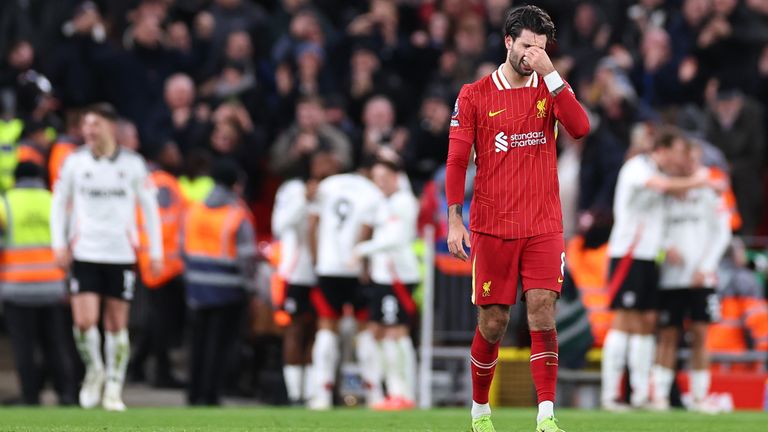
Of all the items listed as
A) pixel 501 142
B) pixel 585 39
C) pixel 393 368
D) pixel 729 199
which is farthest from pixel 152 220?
pixel 585 39

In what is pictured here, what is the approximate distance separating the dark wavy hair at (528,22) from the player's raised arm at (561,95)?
0.55 feet

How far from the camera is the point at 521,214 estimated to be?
9.62m

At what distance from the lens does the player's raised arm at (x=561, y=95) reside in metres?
9.33

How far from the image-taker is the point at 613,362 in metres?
16.0

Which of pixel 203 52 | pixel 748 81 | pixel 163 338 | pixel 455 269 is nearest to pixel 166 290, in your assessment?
pixel 163 338

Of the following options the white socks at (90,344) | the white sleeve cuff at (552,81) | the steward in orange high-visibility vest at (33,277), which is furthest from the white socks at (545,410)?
the steward in orange high-visibility vest at (33,277)

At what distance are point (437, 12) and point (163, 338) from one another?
24.0 feet

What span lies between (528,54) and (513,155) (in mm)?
650

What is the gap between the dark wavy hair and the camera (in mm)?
9469

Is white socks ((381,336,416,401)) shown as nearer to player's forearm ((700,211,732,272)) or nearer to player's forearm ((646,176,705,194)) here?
player's forearm ((646,176,705,194))

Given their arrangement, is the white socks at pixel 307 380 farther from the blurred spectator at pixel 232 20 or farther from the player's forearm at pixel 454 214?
the player's forearm at pixel 454 214

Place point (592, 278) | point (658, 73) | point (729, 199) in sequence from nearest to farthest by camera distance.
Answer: point (592, 278)
point (729, 199)
point (658, 73)

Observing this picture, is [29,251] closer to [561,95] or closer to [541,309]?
[541,309]

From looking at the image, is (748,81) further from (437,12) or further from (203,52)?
(203,52)
